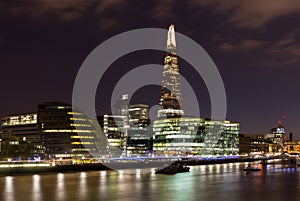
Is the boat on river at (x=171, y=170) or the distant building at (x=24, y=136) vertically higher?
the distant building at (x=24, y=136)

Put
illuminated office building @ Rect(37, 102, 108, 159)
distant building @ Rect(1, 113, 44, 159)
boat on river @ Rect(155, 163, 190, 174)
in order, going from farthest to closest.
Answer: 1. illuminated office building @ Rect(37, 102, 108, 159)
2. distant building @ Rect(1, 113, 44, 159)
3. boat on river @ Rect(155, 163, 190, 174)

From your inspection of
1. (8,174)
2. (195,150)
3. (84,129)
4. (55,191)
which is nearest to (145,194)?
(55,191)

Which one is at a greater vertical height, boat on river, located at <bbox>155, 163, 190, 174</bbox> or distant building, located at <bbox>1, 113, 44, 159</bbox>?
distant building, located at <bbox>1, 113, 44, 159</bbox>

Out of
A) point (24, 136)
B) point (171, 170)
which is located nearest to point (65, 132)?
point (24, 136)

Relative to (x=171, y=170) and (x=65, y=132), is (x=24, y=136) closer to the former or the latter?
(x=65, y=132)

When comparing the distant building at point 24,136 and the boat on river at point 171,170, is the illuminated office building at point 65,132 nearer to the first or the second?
the distant building at point 24,136

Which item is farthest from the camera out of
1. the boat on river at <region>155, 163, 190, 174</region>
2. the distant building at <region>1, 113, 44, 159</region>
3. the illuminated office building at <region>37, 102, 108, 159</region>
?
the illuminated office building at <region>37, 102, 108, 159</region>

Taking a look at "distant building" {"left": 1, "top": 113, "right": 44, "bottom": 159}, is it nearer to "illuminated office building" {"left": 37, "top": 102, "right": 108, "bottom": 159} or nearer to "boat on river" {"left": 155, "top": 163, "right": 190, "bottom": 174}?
"illuminated office building" {"left": 37, "top": 102, "right": 108, "bottom": 159}

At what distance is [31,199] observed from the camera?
129 feet

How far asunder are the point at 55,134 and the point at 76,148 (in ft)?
32.1

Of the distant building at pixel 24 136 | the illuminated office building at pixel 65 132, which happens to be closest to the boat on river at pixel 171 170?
the distant building at pixel 24 136

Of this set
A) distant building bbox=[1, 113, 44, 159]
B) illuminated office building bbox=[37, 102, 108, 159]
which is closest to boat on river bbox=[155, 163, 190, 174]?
distant building bbox=[1, 113, 44, 159]

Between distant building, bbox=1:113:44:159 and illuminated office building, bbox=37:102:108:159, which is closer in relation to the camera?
distant building, bbox=1:113:44:159

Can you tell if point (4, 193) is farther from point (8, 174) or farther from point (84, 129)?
point (84, 129)
